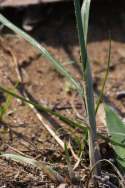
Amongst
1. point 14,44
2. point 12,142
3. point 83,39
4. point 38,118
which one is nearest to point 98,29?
point 14,44

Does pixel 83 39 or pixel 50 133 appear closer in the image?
pixel 83 39

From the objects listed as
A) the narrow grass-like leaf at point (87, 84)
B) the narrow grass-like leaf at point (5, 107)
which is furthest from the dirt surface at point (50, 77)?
the narrow grass-like leaf at point (87, 84)

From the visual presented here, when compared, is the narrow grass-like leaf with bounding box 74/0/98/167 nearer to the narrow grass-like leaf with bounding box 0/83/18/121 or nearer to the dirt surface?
the dirt surface

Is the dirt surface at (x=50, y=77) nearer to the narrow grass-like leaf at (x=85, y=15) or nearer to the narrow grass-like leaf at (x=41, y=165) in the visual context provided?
the narrow grass-like leaf at (x=41, y=165)

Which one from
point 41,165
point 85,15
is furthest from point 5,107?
point 85,15

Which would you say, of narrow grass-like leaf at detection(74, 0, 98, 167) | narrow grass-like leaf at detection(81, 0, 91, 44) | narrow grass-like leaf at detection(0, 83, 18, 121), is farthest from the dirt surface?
narrow grass-like leaf at detection(81, 0, 91, 44)

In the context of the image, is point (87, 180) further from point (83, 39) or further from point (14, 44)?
point (14, 44)
